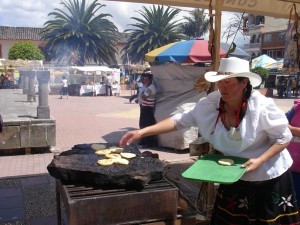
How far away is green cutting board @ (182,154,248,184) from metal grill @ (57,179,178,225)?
0.33 metres

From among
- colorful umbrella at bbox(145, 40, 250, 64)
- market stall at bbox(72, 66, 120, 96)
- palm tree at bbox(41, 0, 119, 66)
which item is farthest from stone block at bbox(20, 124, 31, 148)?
palm tree at bbox(41, 0, 119, 66)

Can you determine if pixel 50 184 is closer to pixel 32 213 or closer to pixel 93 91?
pixel 32 213

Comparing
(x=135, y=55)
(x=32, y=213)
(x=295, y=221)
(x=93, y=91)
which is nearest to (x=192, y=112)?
(x=295, y=221)

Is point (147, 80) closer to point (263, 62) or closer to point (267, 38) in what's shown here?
point (263, 62)

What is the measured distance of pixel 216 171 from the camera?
2.19 meters

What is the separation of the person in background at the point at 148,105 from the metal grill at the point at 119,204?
214 inches

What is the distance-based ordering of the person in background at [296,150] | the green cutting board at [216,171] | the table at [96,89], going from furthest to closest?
the table at [96,89] < the person in background at [296,150] < the green cutting board at [216,171]

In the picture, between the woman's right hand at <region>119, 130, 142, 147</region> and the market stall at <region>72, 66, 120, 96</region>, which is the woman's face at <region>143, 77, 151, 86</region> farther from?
→ the market stall at <region>72, 66, 120, 96</region>

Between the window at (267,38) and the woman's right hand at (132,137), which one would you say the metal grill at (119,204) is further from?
the window at (267,38)

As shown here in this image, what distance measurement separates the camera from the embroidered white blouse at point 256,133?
7.27 feet

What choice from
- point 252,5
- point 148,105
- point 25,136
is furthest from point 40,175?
point 252,5

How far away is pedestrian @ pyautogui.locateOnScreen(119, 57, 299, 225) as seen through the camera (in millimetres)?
2221

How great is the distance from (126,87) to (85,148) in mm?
29889

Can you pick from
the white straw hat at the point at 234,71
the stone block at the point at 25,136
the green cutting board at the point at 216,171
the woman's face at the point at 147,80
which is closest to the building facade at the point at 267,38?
the woman's face at the point at 147,80
